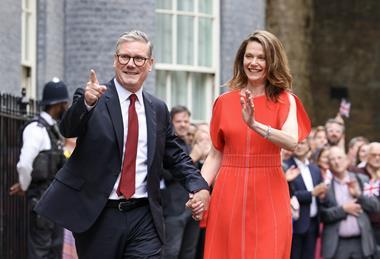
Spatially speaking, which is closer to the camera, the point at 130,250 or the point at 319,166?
the point at 130,250

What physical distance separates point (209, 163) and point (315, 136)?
9460 millimetres

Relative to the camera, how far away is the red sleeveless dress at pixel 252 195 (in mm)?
8633

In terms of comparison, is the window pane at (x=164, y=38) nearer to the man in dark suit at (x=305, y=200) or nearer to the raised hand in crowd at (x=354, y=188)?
the man in dark suit at (x=305, y=200)

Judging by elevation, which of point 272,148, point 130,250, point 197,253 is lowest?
point 197,253

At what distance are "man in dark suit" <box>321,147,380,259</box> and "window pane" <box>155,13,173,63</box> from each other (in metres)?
4.75

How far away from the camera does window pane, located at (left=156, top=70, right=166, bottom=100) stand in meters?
18.7

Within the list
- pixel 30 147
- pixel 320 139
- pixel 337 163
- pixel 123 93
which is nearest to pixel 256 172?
pixel 123 93

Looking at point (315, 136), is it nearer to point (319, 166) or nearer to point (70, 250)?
point (319, 166)

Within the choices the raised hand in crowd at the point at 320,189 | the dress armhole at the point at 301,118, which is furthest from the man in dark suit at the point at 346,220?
the dress armhole at the point at 301,118

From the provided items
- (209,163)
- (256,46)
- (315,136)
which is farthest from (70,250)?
(315,136)

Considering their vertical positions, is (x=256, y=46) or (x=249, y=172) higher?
(x=256, y=46)

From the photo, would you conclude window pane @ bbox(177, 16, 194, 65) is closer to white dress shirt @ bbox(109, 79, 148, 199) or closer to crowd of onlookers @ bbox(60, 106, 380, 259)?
crowd of onlookers @ bbox(60, 106, 380, 259)

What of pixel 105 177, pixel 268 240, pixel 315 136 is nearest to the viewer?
pixel 105 177

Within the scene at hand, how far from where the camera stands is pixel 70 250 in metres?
11.0
